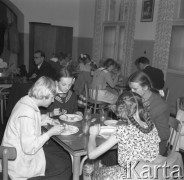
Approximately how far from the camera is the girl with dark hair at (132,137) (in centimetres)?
156

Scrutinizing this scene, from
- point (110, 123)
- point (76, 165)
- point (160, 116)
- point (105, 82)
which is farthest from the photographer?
point (105, 82)

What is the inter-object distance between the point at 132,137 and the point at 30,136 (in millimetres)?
665

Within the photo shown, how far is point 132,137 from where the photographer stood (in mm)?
1559

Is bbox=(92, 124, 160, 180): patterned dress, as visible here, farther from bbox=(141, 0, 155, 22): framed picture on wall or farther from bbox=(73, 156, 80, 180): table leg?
bbox=(141, 0, 155, 22): framed picture on wall

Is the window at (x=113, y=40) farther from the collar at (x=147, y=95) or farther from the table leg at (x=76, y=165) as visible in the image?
the table leg at (x=76, y=165)

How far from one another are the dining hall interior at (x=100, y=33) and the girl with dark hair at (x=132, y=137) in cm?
267

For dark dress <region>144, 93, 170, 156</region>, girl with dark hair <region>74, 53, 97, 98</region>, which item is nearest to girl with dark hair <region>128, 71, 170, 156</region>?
dark dress <region>144, 93, 170, 156</region>

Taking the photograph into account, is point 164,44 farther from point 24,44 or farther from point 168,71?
point 24,44

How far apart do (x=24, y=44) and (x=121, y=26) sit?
3.20 meters

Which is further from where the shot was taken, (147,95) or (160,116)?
(147,95)

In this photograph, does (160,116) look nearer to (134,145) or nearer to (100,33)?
(134,145)

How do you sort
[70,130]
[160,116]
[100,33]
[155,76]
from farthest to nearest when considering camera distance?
1. [100,33]
2. [155,76]
3. [160,116]
4. [70,130]

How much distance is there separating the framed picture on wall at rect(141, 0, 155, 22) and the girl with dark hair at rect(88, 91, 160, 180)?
4786 millimetres

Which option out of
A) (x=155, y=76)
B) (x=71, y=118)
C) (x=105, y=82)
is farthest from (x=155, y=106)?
(x=105, y=82)
